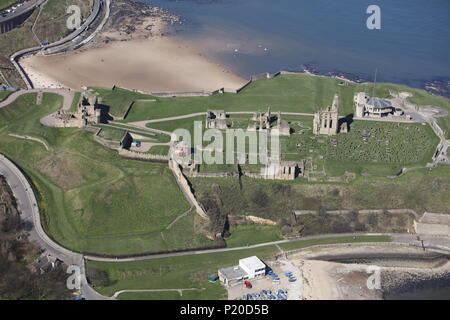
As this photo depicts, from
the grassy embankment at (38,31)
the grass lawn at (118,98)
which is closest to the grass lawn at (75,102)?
the grass lawn at (118,98)

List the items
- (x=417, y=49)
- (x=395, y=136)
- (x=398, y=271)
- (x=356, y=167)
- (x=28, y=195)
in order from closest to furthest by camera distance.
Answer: (x=398, y=271), (x=28, y=195), (x=356, y=167), (x=395, y=136), (x=417, y=49)

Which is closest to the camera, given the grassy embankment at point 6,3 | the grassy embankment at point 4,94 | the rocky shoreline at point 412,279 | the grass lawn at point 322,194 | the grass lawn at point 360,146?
the rocky shoreline at point 412,279

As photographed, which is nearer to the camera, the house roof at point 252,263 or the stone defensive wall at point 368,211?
the house roof at point 252,263

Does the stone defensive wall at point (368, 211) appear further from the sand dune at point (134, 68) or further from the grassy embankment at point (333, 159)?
the sand dune at point (134, 68)

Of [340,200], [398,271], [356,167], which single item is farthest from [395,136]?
[398,271]

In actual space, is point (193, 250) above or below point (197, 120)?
below

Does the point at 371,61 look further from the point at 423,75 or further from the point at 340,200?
the point at 340,200

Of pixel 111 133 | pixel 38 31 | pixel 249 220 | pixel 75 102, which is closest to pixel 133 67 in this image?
pixel 38 31
